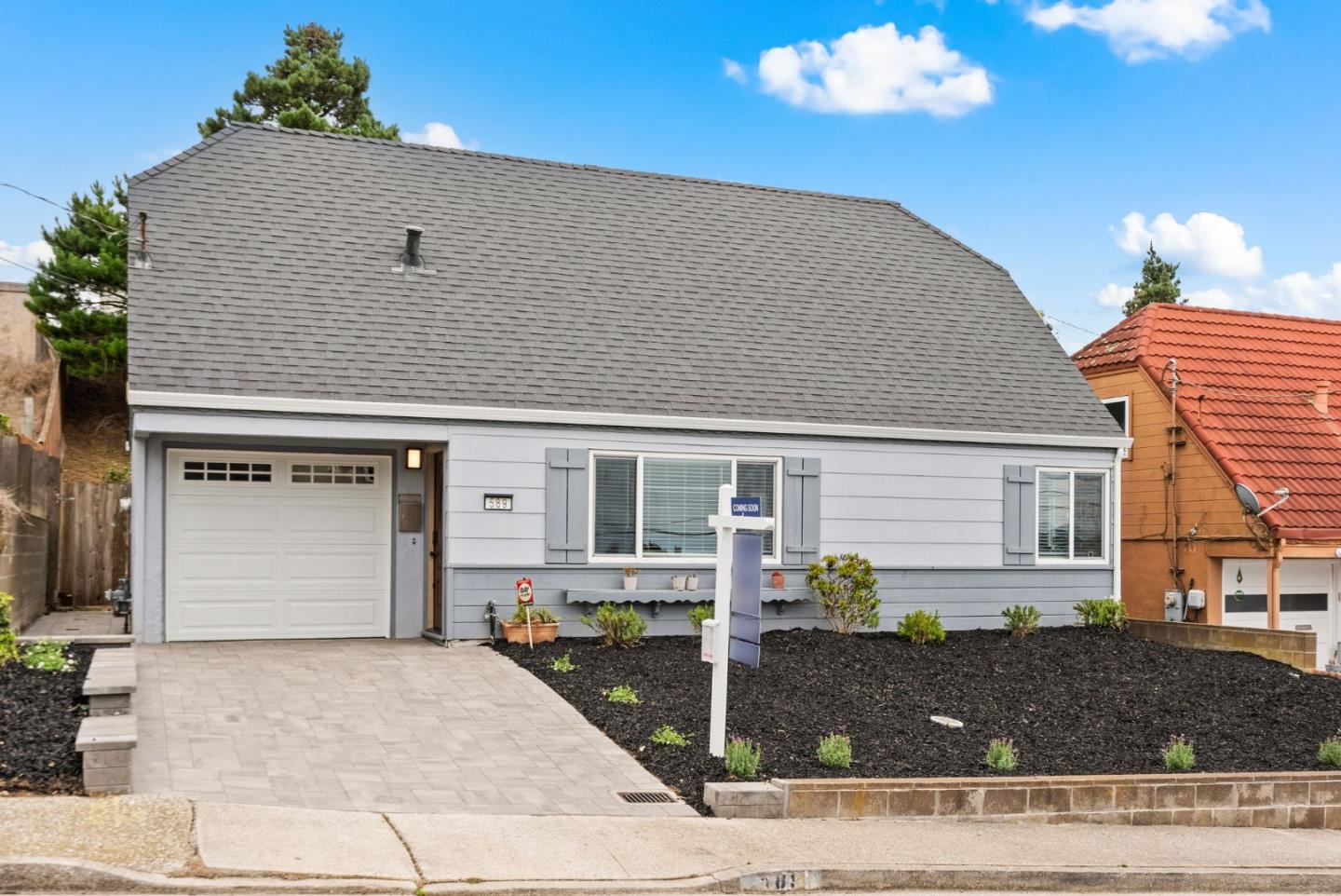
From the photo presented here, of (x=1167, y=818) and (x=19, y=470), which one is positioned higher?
(x=19, y=470)

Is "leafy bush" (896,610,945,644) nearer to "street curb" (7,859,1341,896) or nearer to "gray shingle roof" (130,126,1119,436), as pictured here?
"gray shingle roof" (130,126,1119,436)

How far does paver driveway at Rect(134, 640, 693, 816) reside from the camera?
23.3 feet

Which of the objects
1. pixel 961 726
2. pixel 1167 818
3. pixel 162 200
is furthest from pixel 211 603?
pixel 1167 818

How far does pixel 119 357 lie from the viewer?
22.0 meters

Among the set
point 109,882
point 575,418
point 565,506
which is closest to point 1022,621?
point 565,506

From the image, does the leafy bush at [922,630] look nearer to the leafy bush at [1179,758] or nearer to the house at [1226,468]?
the house at [1226,468]

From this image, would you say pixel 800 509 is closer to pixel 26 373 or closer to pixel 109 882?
pixel 109 882

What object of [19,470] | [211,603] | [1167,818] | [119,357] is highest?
[119,357]

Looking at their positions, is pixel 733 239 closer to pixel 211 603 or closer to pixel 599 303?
pixel 599 303

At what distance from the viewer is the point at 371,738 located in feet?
27.7

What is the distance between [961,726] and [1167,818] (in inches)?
73.7

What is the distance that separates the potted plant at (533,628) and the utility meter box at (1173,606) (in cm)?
835

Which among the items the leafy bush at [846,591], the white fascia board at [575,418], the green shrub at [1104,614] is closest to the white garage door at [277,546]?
the white fascia board at [575,418]

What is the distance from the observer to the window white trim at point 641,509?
13203 mm
